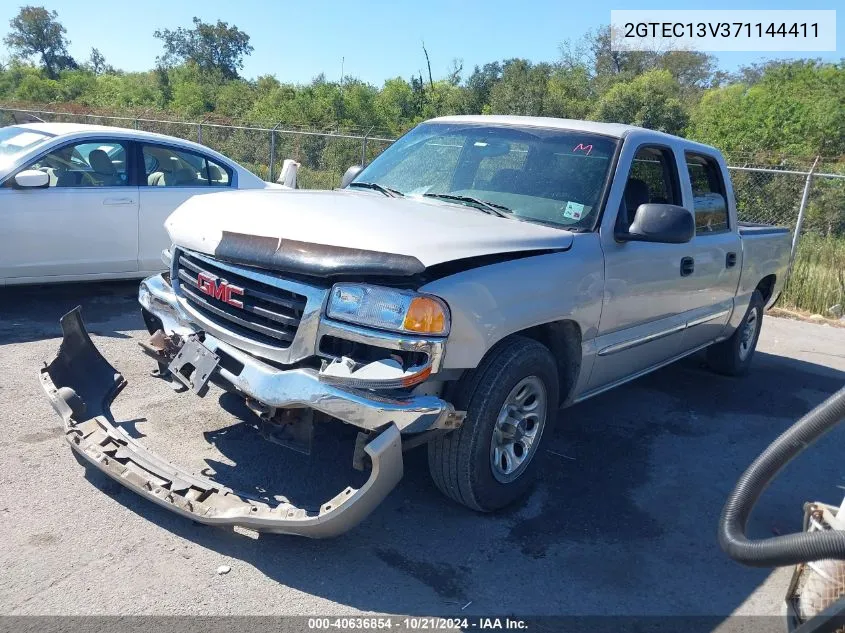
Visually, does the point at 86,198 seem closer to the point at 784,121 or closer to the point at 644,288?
the point at 644,288

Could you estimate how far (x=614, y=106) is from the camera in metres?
27.6

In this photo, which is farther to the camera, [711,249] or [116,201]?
[116,201]

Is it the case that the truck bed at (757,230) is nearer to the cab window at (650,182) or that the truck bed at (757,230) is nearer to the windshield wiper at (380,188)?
the cab window at (650,182)

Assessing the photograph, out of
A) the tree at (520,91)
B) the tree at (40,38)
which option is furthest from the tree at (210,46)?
the tree at (520,91)

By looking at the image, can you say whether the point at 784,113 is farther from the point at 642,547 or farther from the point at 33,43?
the point at 33,43

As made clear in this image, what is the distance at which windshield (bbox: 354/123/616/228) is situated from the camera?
14.2 feet

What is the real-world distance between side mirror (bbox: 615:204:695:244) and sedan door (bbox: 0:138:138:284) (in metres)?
5.03

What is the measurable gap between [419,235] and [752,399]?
4.16 m

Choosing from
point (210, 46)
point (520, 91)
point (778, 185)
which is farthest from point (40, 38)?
point (778, 185)

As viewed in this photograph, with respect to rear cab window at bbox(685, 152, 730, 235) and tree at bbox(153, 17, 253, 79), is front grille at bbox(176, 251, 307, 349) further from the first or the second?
tree at bbox(153, 17, 253, 79)

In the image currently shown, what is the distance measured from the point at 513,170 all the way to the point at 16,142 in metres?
4.95

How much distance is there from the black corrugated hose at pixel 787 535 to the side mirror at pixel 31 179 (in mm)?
6180

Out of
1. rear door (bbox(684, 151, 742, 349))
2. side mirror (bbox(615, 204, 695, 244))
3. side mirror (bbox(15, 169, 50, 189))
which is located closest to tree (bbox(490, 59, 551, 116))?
rear door (bbox(684, 151, 742, 349))

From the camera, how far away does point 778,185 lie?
13.7 meters
